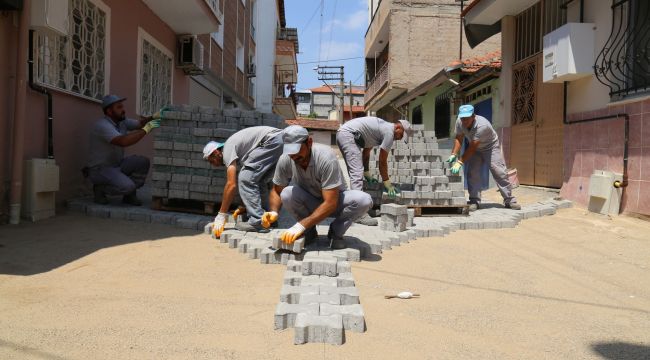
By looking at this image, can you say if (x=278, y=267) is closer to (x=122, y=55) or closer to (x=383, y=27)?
(x=122, y=55)

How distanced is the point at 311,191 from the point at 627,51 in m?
5.05

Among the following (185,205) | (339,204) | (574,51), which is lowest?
(185,205)

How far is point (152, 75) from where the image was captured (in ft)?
27.2

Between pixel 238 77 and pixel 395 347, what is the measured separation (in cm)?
1514

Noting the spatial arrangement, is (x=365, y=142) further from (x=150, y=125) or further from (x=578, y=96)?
(x=578, y=96)

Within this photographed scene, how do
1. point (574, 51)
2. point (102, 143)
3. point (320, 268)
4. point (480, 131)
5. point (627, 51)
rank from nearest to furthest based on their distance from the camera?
1. point (320, 268)
2. point (102, 143)
3. point (627, 51)
4. point (480, 131)
5. point (574, 51)

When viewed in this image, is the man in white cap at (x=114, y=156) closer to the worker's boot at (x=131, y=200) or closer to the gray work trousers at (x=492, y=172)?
→ the worker's boot at (x=131, y=200)

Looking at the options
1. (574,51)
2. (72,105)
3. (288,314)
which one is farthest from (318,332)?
(574,51)

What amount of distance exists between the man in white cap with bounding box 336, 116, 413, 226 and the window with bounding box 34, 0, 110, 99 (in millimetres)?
3416

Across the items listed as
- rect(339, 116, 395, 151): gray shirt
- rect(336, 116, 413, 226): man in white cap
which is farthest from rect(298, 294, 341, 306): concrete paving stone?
rect(339, 116, 395, 151): gray shirt

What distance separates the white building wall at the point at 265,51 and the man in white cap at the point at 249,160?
1677 centimetres

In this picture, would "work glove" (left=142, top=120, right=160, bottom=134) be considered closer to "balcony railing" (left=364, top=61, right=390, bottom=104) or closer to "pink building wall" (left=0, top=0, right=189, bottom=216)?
"pink building wall" (left=0, top=0, right=189, bottom=216)

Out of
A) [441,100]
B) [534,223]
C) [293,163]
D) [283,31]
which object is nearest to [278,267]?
[293,163]

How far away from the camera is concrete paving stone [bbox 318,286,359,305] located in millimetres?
2598
